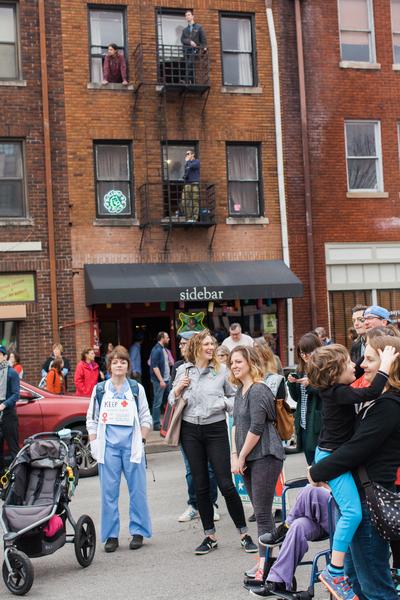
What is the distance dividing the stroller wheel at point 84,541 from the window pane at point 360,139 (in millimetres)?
14974

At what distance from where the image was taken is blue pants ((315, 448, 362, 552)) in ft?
16.6

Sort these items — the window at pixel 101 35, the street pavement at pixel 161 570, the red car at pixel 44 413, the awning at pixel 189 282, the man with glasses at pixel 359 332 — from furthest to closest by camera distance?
1. the window at pixel 101 35
2. the awning at pixel 189 282
3. the red car at pixel 44 413
4. the man with glasses at pixel 359 332
5. the street pavement at pixel 161 570

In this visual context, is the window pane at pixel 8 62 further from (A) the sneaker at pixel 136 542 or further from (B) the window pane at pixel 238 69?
(A) the sneaker at pixel 136 542

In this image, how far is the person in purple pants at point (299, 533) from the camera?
225 inches

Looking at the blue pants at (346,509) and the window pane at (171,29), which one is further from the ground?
the window pane at (171,29)

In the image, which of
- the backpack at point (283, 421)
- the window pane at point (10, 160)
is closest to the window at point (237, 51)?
the window pane at point (10, 160)

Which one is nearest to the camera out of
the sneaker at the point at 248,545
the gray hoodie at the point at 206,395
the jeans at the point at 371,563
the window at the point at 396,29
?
the jeans at the point at 371,563

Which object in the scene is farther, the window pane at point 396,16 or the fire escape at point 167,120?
the window pane at point 396,16

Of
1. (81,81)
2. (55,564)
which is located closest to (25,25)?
(81,81)

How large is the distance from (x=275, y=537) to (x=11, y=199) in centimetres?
1373

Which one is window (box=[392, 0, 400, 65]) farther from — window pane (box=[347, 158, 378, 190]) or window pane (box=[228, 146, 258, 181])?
window pane (box=[228, 146, 258, 181])

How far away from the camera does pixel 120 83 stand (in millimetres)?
19125

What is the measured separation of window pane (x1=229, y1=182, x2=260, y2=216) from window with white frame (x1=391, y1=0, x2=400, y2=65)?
4.97m

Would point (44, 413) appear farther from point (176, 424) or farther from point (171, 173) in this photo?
point (171, 173)
